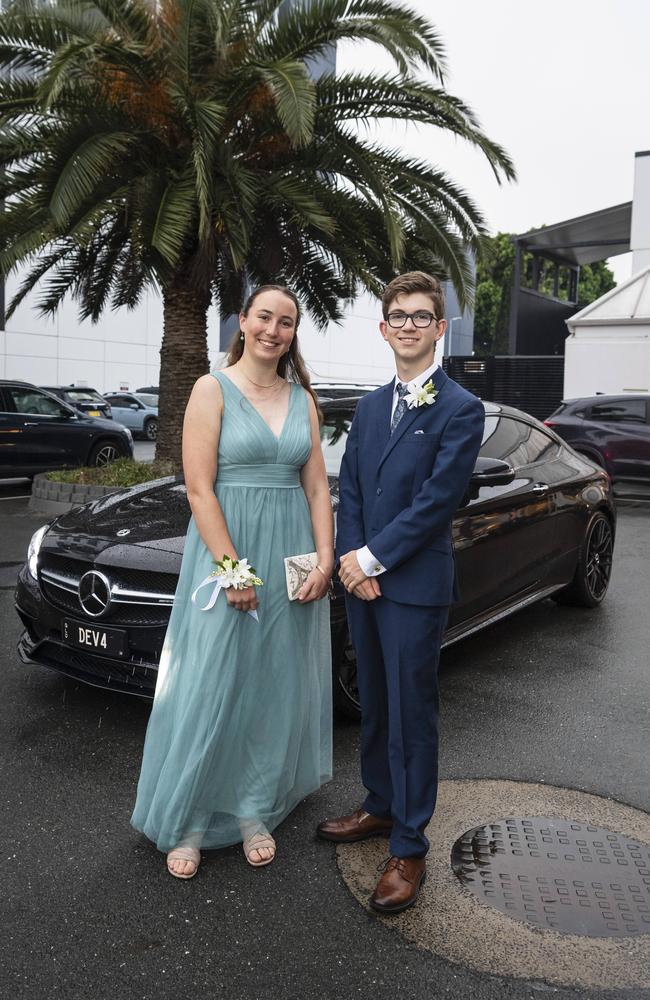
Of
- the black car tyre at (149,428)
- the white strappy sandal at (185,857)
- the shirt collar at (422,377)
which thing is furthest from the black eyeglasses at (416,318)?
the black car tyre at (149,428)

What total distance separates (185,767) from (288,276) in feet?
33.4

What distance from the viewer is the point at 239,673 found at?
10.0 ft

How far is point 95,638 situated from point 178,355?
7.80 metres

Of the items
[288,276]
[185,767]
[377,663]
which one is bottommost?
[185,767]

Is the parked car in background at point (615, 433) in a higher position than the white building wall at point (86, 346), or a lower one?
lower

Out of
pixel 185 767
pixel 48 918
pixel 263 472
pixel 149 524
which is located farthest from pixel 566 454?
pixel 48 918

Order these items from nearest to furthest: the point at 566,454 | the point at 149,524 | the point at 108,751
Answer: the point at 108,751 < the point at 149,524 < the point at 566,454

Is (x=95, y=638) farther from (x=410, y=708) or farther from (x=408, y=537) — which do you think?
(x=408, y=537)

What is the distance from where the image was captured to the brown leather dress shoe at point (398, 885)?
271 centimetres

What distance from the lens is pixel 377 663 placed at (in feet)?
9.66

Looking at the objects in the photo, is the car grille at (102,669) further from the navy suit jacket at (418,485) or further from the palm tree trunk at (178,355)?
the palm tree trunk at (178,355)

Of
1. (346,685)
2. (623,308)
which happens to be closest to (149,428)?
(623,308)

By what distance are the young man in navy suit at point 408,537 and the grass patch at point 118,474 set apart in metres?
8.40

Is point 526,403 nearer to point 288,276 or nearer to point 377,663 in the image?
point 288,276
